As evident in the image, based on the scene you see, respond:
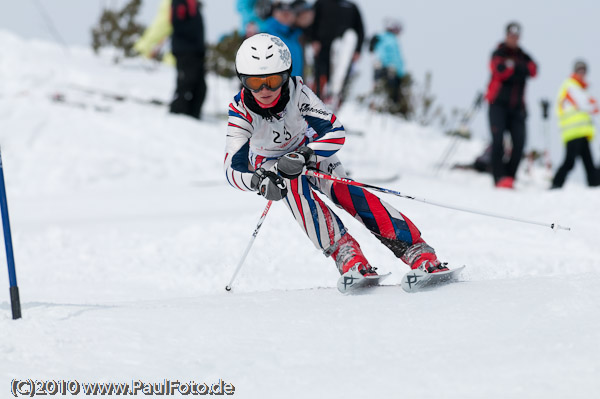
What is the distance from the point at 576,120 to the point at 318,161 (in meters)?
6.91

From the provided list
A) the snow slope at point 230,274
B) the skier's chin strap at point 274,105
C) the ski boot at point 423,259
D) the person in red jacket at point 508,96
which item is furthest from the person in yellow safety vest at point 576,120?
the skier's chin strap at point 274,105

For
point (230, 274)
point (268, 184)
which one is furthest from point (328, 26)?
point (268, 184)

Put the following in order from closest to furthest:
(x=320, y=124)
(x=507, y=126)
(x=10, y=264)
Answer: (x=10, y=264) < (x=320, y=124) < (x=507, y=126)

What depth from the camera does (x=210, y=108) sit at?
43.9 feet

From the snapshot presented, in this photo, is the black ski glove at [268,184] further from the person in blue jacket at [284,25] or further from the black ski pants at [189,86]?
the black ski pants at [189,86]

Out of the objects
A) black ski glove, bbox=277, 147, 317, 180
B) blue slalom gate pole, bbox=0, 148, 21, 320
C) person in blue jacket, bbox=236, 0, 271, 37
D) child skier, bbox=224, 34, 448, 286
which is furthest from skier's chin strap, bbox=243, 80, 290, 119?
person in blue jacket, bbox=236, 0, 271, 37

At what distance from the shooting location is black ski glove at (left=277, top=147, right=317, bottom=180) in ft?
11.9

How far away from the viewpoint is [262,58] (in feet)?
12.2

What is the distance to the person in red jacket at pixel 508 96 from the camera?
891 cm

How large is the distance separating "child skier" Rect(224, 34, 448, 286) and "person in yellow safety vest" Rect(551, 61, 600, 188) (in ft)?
21.3

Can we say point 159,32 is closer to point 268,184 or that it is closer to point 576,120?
point 576,120

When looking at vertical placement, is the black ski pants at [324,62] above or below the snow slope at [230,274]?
above

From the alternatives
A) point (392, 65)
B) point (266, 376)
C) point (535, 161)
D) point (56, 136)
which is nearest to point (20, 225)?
point (56, 136)

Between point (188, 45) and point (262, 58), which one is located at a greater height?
point (262, 58)
